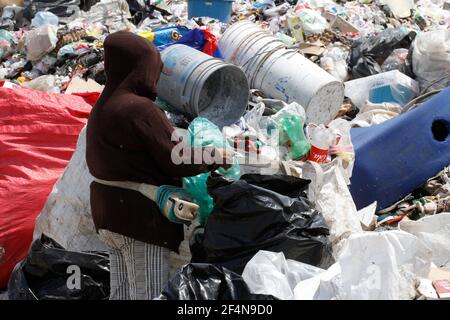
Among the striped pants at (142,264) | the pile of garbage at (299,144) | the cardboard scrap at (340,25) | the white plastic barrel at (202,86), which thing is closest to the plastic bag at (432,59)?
the pile of garbage at (299,144)

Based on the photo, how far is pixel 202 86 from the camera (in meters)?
3.67

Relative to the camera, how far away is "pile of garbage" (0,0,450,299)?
2.21m

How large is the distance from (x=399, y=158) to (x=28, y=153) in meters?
2.30

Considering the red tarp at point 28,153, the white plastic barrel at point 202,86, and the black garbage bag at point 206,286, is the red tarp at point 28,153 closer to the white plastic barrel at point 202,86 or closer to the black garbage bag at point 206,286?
the white plastic barrel at point 202,86

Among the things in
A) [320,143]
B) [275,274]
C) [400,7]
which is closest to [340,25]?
[400,7]

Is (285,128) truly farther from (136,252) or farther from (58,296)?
(58,296)

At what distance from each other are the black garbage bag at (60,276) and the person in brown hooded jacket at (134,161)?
0.27 m

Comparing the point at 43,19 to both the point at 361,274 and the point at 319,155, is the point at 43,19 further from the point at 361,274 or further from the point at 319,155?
the point at 361,274

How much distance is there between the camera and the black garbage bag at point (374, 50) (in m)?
5.08
